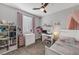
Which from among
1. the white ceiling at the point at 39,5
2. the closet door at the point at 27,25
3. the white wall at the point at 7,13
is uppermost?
the white ceiling at the point at 39,5

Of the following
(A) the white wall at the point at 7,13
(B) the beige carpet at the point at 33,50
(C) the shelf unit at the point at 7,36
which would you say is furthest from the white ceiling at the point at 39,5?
(B) the beige carpet at the point at 33,50

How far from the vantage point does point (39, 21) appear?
6.84 feet

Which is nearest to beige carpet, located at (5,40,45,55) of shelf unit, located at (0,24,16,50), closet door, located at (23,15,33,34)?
shelf unit, located at (0,24,16,50)

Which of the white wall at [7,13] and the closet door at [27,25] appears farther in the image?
the closet door at [27,25]

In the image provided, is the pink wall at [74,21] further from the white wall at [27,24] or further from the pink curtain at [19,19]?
the pink curtain at [19,19]

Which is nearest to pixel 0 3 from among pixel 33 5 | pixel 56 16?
pixel 33 5

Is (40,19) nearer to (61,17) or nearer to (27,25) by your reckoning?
(27,25)

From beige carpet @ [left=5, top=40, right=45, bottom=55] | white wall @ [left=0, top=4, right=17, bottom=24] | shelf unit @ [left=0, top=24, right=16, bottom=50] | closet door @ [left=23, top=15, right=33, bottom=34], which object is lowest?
beige carpet @ [left=5, top=40, right=45, bottom=55]

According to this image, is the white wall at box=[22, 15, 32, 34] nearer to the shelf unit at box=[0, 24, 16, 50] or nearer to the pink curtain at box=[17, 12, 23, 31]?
the pink curtain at box=[17, 12, 23, 31]

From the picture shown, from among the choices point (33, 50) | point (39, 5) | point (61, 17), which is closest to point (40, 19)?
point (39, 5)

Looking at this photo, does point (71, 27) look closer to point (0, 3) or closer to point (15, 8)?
point (15, 8)

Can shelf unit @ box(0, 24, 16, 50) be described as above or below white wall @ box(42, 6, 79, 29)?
below

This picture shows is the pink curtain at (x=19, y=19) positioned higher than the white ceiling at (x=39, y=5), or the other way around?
the white ceiling at (x=39, y=5)

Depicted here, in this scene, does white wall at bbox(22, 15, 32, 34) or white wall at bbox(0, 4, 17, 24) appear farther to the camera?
white wall at bbox(22, 15, 32, 34)
